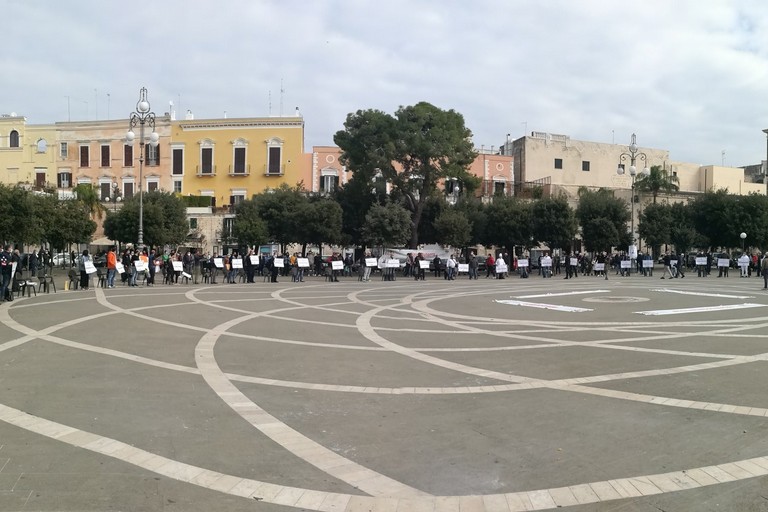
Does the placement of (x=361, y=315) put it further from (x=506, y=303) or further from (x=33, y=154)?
(x=33, y=154)

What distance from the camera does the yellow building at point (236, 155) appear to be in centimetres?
6006

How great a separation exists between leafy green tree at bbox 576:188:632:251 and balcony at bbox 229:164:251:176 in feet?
104

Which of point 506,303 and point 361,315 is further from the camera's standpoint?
point 506,303

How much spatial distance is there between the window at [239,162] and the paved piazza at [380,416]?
47714mm

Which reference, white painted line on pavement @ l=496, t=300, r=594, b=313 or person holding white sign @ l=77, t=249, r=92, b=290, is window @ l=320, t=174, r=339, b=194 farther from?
white painted line on pavement @ l=496, t=300, r=594, b=313

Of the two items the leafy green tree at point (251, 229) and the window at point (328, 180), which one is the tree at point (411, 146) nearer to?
the leafy green tree at point (251, 229)

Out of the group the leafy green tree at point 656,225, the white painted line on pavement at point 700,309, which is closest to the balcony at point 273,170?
the leafy green tree at point 656,225

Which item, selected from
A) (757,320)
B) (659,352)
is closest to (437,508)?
(659,352)

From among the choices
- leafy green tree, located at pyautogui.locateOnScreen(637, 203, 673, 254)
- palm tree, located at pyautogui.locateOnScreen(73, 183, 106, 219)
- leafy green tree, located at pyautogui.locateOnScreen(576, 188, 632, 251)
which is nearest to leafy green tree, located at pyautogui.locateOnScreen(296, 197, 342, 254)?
leafy green tree, located at pyautogui.locateOnScreen(576, 188, 632, 251)

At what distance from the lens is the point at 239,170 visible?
199 ft

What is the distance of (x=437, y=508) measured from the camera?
4.68 m

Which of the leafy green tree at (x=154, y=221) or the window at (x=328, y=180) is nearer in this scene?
the leafy green tree at (x=154, y=221)

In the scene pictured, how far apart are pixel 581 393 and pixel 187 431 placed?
493 cm

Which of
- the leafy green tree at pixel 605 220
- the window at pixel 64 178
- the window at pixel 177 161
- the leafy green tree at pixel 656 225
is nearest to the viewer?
the leafy green tree at pixel 605 220
